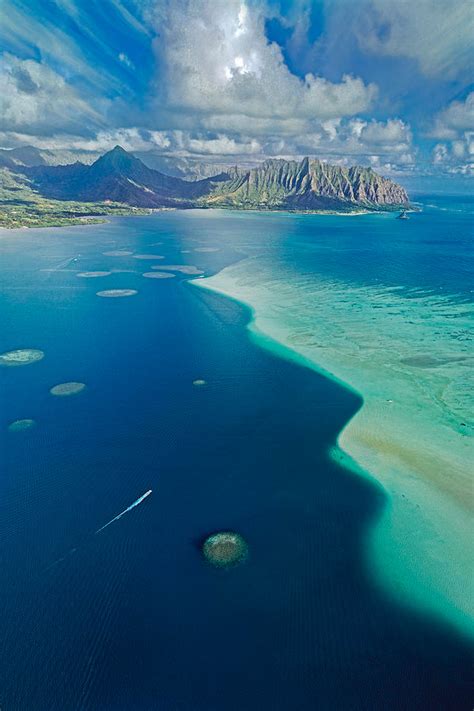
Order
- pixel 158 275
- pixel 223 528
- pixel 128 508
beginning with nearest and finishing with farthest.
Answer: pixel 223 528
pixel 128 508
pixel 158 275

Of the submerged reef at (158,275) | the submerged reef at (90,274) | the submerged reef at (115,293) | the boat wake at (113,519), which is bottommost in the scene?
the submerged reef at (90,274)

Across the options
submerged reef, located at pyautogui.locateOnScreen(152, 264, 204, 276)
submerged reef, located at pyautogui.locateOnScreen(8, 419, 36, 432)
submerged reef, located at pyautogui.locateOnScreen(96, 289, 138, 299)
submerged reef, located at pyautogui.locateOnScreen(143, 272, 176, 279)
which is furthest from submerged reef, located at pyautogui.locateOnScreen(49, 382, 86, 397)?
submerged reef, located at pyautogui.locateOnScreen(152, 264, 204, 276)

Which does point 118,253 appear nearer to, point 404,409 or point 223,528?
point 404,409

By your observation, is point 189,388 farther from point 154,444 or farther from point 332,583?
point 332,583

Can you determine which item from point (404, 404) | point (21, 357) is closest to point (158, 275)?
point (21, 357)

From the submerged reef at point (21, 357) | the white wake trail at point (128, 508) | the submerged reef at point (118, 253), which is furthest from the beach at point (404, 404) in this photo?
the submerged reef at point (118, 253)

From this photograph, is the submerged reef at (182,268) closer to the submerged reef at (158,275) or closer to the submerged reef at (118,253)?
the submerged reef at (158,275)

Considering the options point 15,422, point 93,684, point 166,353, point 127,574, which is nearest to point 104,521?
point 127,574
